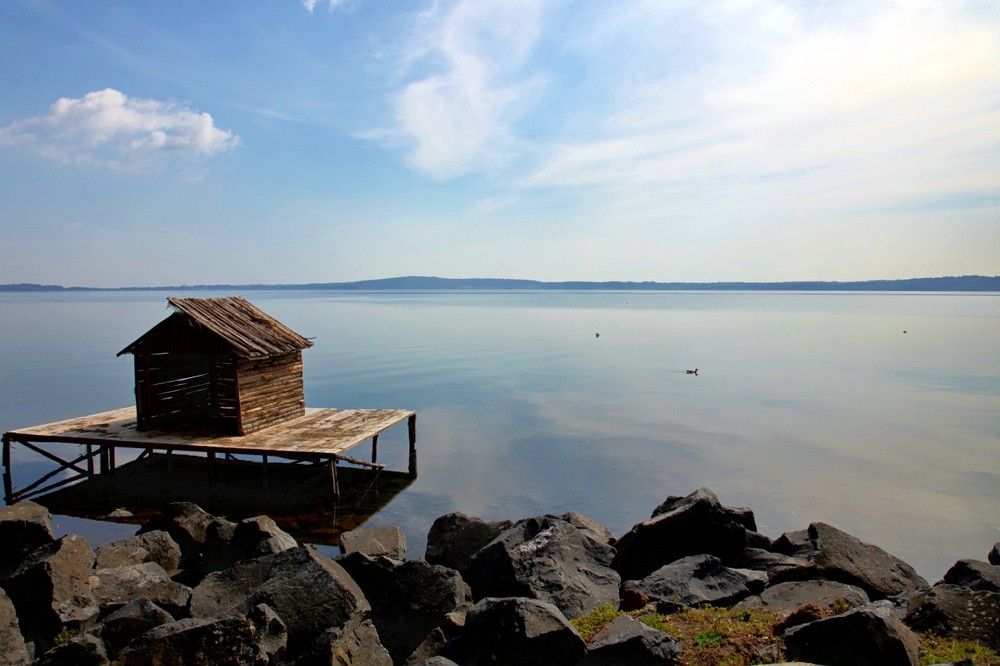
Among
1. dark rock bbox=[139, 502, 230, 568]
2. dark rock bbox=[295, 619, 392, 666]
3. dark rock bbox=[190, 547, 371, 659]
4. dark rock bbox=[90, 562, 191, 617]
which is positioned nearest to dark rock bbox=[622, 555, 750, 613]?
dark rock bbox=[295, 619, 392, 666]

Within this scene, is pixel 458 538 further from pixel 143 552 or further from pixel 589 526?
pixel 143 552

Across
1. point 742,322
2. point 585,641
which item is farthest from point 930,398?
point 742,322

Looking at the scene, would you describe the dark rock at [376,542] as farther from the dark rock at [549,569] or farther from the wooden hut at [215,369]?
the wooden hut at [215,369]

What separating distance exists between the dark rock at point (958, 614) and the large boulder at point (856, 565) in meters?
2.06

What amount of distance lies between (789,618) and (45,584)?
11245mm

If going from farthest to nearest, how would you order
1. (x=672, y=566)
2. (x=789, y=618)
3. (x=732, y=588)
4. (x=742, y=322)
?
(x=742, y=322), (x=672, y=566), (x=732, y=588), (x=789, y=618)

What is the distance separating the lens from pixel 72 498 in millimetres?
22328

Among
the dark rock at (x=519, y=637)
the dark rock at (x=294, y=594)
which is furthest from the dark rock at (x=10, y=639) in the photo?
the dark rock at (x=519, y=637)

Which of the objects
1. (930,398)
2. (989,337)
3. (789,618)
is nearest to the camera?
(789,618)

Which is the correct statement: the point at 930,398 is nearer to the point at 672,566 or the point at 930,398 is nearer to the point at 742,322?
the point at 672,566

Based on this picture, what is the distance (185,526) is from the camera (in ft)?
49.3

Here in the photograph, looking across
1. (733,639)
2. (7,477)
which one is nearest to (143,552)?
→ (733,639)

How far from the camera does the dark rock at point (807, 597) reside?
9.46 m

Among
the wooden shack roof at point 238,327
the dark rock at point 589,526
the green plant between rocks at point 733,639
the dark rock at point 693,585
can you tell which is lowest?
the dark rock at point 589,526
